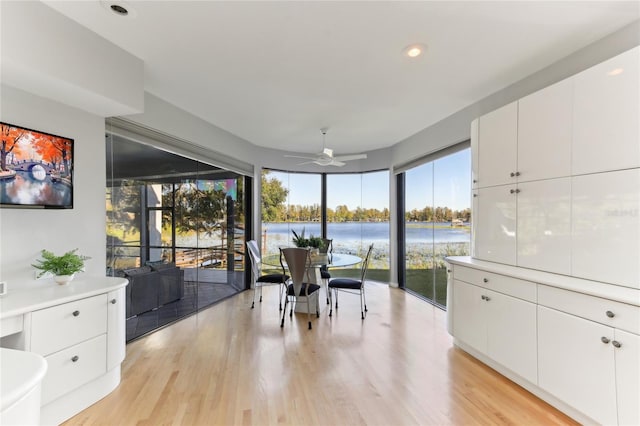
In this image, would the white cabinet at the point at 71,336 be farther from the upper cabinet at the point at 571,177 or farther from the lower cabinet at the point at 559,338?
the upper cabinet at the point at 571,177

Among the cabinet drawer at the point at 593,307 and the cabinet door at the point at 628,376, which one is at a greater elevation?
the cabinet drawer at the point at 593,307

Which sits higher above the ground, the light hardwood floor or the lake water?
the lake water

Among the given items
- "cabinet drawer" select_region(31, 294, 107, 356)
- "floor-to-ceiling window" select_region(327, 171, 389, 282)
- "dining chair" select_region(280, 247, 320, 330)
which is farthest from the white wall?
"floor-to-ceiling window" select_region(327, 171, 389, 282)

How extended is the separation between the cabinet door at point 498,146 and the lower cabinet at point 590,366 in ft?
4.08

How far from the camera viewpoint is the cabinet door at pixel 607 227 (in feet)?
5.95

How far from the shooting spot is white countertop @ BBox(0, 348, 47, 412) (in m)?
0.82

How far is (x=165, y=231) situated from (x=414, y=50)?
11.1 feet

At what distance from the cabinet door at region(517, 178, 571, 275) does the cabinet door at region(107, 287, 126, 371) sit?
11.0 ft

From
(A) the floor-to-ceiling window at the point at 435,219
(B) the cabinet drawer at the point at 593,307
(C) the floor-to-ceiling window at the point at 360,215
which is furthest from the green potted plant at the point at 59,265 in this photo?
(C) the floor-to-ceiling window at the point at 360,215

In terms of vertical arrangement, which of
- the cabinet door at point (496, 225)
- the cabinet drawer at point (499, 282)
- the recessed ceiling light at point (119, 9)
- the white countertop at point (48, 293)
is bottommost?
the cabinet drawer at point (499, 282)

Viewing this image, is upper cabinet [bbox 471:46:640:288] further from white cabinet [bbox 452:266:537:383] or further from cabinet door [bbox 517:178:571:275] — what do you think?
white cabinet [bbox 452:266:537:383]

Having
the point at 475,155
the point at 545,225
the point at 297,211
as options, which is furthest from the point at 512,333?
the point at 297,211

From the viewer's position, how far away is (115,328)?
2.29 m

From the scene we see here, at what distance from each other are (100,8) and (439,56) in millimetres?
2552
